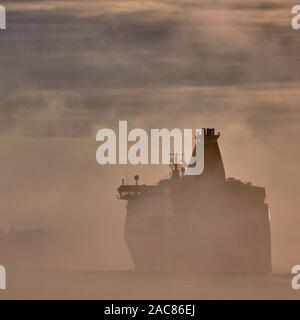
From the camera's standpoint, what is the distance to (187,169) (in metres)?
125

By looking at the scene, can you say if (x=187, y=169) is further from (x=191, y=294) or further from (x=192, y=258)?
(x=191, y=294)

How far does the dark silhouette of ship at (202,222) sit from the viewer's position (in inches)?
4813

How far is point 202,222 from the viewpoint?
420 feet

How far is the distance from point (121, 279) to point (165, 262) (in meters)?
6.79

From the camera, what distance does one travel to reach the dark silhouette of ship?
401ft

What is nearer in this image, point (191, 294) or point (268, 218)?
point (191, 294)

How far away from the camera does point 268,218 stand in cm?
12744
